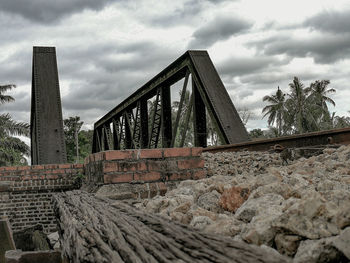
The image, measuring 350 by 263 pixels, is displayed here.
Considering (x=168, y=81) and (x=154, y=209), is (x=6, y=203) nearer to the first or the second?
(x=168, y=81)

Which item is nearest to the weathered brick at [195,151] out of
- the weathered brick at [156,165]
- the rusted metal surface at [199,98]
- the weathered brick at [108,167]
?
the weathered brick at [156,165]

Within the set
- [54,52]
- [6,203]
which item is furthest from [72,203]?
[54,52]

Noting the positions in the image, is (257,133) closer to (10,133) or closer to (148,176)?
(10,133)

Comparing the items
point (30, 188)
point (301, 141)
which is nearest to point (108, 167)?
point (301, 141)

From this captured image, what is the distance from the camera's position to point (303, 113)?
135ft

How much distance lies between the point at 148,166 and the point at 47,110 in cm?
481

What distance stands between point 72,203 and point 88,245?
1.46m

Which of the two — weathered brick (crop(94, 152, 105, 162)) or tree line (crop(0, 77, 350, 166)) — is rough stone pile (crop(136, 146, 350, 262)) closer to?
weathered brick (crop(94, 152, 105, 162))

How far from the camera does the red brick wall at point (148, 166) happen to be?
3.50m

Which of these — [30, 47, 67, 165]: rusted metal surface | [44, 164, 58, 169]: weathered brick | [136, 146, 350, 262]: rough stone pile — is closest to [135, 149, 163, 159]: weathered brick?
[136, 146, 350, 262]: rough stone pile

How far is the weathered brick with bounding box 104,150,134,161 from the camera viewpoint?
11.4 feet

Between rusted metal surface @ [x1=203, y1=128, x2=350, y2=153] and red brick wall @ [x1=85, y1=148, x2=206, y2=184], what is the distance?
1815mm

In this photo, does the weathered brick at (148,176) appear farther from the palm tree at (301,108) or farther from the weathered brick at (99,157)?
the palm tree at (301,108)

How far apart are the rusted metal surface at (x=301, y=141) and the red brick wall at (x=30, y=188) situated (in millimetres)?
2733
